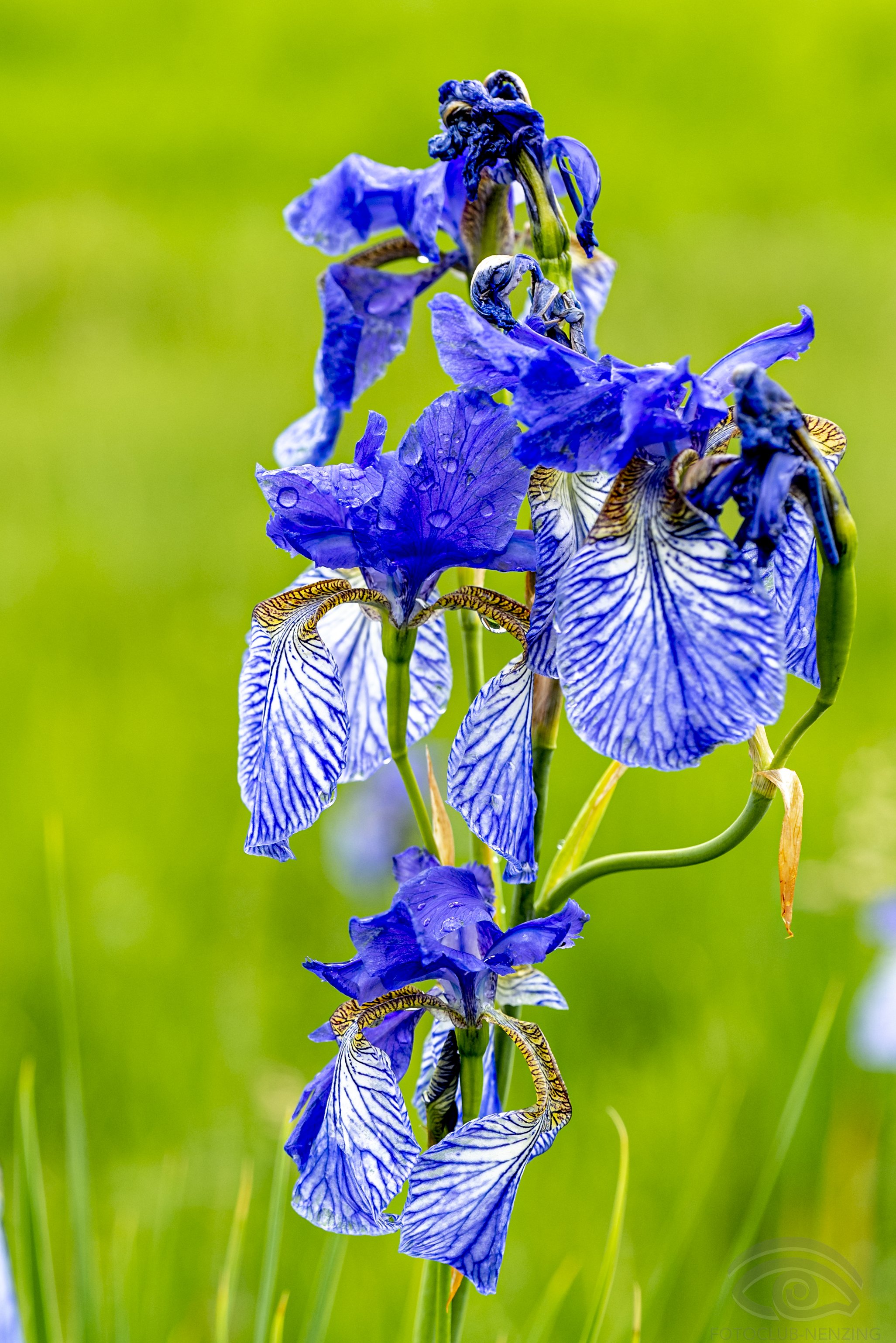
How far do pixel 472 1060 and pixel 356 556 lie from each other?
0.96 ft

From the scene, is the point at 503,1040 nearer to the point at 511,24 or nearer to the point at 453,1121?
the point at 453,1121

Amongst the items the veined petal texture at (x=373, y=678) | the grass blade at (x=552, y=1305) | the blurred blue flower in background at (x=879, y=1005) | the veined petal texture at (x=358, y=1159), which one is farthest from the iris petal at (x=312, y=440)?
the blurred blue flower in background at (x=879, y=1005)

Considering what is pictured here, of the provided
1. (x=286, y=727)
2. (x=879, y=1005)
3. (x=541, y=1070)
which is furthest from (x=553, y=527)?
(x=879, y=1005)

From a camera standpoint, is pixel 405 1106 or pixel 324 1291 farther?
pixel 324 1291

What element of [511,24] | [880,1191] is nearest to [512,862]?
[880,1191]

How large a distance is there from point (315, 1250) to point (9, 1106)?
0.56 meters

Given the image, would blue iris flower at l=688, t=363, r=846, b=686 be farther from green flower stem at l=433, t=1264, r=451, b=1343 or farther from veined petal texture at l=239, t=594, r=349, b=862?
green flower stem at l=433, t=1264, r=451, b=1343

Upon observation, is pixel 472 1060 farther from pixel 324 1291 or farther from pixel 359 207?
pixel 359 207

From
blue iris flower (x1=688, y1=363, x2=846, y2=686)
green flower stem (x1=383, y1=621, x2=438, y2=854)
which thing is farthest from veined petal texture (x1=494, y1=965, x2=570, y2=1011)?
blue iris flower (x1=688, y1=363, x2=846, y2=686)

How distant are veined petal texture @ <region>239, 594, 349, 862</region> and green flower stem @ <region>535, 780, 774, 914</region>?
0.15 meters

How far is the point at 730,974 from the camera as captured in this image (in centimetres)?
193

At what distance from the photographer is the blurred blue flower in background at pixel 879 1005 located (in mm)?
1424

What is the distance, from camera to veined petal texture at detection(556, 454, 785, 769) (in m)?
0.57

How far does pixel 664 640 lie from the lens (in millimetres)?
586
